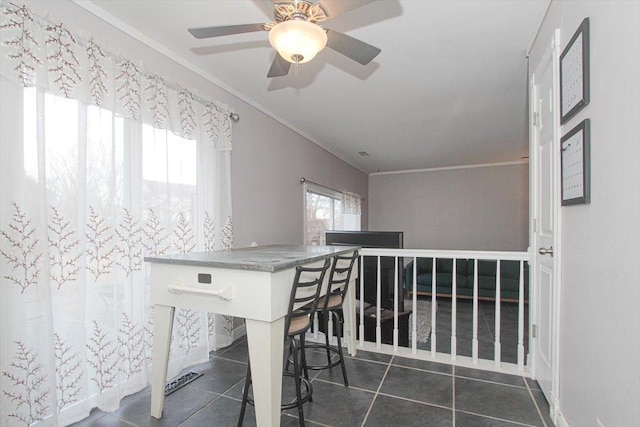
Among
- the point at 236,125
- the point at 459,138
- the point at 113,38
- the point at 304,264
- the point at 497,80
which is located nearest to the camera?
the point at 304,264

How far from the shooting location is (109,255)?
5.77 ft

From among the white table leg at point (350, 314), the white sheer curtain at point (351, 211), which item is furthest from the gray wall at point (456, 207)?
the white table leg at point (350, 314)

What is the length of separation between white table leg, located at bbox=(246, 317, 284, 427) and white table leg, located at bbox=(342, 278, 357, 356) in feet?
3.43

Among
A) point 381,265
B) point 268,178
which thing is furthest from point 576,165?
point 268,178

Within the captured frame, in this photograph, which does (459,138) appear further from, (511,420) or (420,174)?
(511,420)

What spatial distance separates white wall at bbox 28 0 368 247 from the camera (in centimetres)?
183

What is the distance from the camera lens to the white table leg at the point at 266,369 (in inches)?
51.0

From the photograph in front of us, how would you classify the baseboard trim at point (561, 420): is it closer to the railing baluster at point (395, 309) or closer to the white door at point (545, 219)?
the white door at point (545, 219)

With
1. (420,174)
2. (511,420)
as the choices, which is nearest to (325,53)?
(511,420)

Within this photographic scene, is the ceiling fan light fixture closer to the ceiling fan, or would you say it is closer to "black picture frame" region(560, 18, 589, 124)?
the ceiling fan

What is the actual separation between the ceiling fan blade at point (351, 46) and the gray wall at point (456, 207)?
576 centimetres

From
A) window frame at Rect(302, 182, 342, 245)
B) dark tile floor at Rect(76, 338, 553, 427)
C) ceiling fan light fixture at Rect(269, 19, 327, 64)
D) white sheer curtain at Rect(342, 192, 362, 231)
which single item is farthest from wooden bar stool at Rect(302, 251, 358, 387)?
white sheer curtain at Rect(342, 192, 362, 231)

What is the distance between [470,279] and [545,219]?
369cm

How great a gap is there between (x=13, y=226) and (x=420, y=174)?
6722mm
